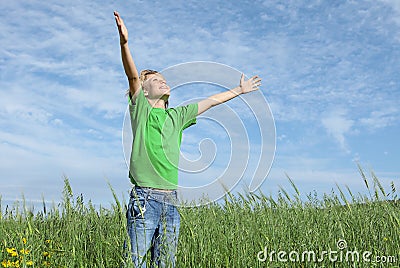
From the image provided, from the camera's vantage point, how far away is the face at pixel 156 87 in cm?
343

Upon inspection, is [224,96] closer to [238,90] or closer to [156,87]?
[238,90]

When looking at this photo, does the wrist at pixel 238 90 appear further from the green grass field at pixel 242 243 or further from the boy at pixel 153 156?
the green grass field at pixel 242 243

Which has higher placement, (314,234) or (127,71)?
(127,71)

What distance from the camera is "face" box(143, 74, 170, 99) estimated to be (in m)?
3.43

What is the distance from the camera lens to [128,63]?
10.3 feet

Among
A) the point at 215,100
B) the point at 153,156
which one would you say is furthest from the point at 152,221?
the point at 215,100

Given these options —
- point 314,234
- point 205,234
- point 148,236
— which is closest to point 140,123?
point 148,236

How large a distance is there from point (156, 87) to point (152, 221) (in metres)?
1.12

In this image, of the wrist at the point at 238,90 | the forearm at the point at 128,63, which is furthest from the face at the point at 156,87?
the wrist at the point at 238,90

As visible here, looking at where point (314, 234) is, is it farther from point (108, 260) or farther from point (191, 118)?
point (108, 260)

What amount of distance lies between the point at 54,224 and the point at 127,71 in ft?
7.30

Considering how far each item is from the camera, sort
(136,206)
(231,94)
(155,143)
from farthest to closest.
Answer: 1. (231,94)
2. (155,143)
3. (136,206)

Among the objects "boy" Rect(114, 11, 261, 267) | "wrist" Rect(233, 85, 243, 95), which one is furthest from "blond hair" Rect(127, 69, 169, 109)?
"wrist" Rect(233, 85, 243, 95)

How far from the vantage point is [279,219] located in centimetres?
417
